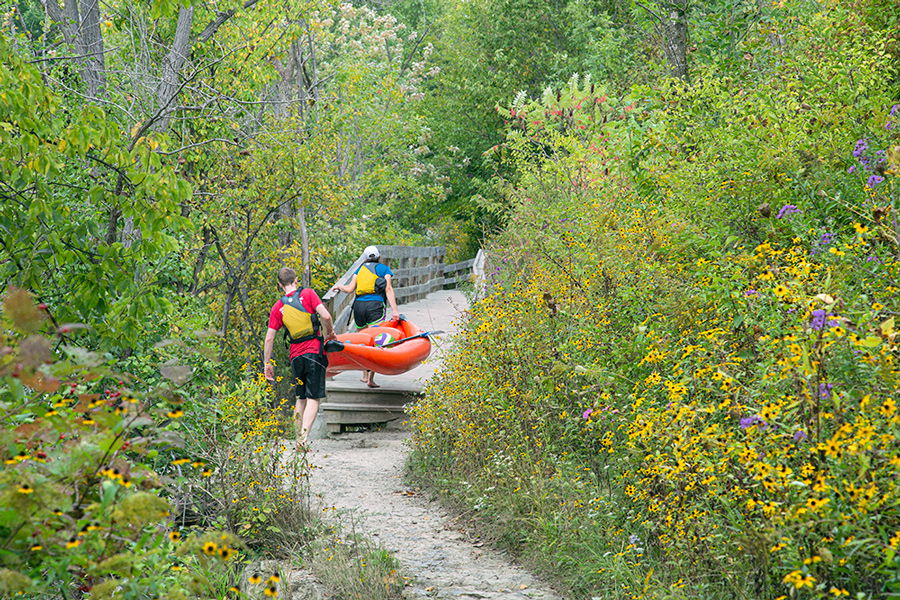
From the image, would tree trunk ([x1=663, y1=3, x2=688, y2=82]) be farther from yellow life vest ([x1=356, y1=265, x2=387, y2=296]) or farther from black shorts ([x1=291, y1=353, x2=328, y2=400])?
black shorts ([x1=291, y1=353, x2=328, y2=400])

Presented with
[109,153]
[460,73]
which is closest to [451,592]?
[109,153]

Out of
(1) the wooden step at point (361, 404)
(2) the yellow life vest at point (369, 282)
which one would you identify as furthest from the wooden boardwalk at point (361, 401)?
(2) the yellow life vest at point (369, 282)

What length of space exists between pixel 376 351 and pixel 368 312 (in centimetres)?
106

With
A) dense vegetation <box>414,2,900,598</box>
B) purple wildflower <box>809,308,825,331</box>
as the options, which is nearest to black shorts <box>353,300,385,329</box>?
dense vegetation <box>414,2,900,598</box>

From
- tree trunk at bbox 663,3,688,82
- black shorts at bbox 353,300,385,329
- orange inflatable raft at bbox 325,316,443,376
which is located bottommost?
orange inflatable raft at bbox 325,316,443,376

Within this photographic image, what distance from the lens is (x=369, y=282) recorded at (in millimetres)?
9406

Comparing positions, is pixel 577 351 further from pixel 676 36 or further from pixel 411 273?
pixel 411 273

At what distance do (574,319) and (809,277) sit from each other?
2087 millimetres

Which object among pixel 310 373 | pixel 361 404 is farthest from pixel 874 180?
pixel 361 404

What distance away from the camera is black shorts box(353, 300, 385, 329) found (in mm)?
9625

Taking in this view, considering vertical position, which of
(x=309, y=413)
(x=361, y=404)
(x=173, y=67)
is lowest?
(x=361, y=404)

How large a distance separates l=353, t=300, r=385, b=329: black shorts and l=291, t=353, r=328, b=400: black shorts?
7.83 ft

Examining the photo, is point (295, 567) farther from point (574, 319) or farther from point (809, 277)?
point (809, 277)

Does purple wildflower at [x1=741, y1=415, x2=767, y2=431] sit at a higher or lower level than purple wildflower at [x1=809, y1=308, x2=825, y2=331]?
lower
